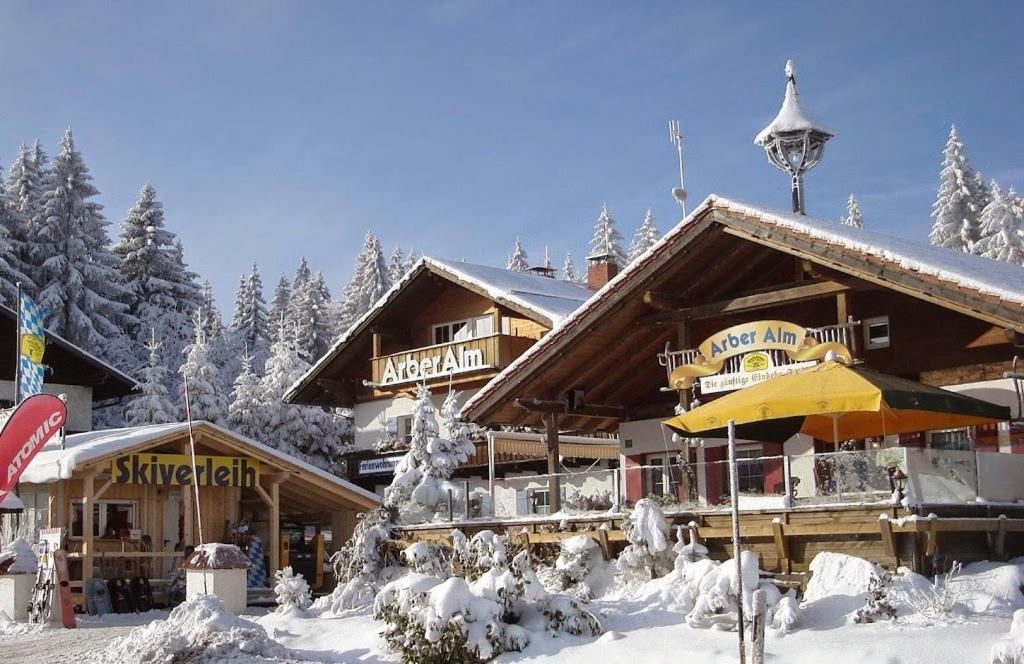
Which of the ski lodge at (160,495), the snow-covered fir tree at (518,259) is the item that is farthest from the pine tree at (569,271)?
the ski lodge at (160,495)

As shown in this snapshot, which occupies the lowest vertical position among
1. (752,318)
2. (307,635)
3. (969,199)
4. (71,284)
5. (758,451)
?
(307,635)

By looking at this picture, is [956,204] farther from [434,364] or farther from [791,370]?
[791,370]

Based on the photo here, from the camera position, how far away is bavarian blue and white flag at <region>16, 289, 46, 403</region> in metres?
27.2

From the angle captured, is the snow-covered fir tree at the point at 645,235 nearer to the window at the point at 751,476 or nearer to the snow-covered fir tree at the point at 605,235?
the snow-covered fir tree at the point at 605,235

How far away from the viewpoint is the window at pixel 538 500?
66.3 ft

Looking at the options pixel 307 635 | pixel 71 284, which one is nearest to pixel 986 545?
pixel 307 635

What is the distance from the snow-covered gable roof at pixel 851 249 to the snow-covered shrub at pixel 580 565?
3.98 metres

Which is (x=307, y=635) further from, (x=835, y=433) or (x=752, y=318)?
(x=752, y=318)

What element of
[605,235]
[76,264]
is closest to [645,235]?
[605,235]

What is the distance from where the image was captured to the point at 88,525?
2338cm

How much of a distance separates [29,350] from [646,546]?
16548 mm

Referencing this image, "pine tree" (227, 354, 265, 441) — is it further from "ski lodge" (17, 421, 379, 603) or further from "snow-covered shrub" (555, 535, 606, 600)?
"snow-covered shrub" (555, 535, 606, 600)

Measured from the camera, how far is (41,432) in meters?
20.2

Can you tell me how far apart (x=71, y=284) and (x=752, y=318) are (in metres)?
35.1
